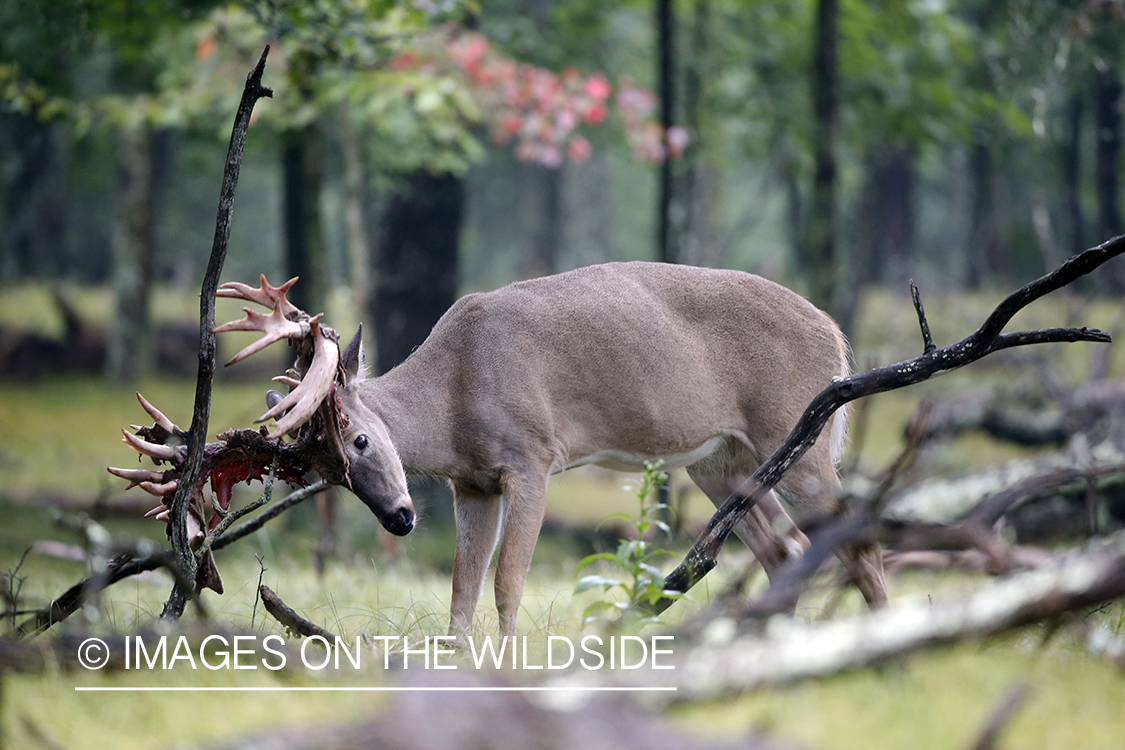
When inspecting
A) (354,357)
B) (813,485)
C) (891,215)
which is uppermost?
(354,357)

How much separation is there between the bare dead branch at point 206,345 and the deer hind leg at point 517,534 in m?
1.49

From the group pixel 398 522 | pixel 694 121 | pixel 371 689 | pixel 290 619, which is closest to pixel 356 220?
pixel 694 121

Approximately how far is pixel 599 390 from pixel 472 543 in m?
1.04

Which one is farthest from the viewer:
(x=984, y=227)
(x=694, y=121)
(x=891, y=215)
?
(x=891, y=215)

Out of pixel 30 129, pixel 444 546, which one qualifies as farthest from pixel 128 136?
pixel 444 546

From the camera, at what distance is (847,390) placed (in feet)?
14.0

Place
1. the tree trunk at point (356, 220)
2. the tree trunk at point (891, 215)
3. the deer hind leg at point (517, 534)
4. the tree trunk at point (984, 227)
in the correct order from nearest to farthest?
the deer hind leg at point (517, 534) → the tree trunk at point (356, 220) → the tree trunk at point (984, 227) → the tree trunk at point (891, 215)

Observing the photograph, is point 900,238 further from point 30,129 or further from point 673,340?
point 673,340

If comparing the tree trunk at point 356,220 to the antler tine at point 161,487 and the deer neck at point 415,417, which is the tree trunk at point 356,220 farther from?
the antler tine at point 161,487

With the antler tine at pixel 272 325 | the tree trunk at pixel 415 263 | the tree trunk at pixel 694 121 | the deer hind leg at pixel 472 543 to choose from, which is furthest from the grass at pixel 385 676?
the tree trunk at pixel 694 121

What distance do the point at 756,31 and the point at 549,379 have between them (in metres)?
9.51

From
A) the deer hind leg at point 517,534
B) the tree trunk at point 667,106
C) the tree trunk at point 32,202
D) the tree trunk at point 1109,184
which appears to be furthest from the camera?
the tree trunk at point 32,202

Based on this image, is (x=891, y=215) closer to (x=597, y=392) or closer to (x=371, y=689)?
(x=597, y=392)

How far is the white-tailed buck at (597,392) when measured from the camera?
17.8ft
